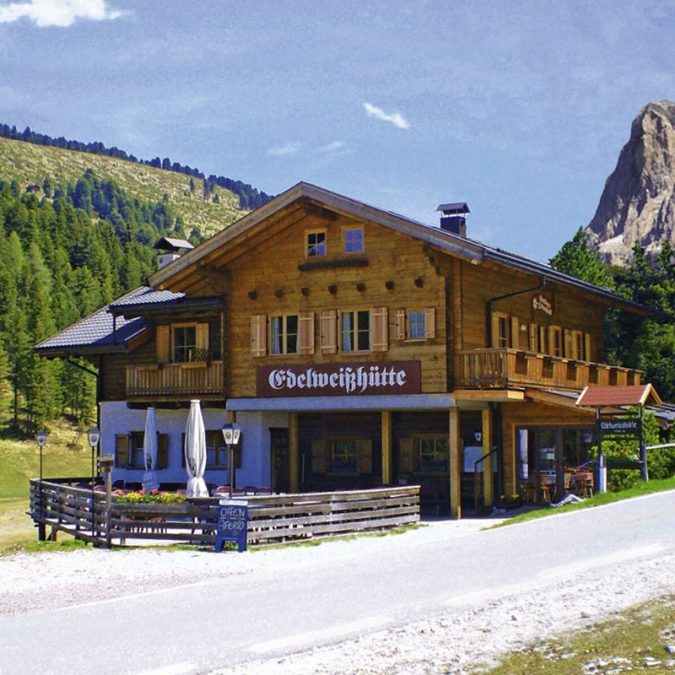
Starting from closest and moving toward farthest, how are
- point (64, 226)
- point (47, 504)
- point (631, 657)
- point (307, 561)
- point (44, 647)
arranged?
→ 1. point (631, 657)
2. point (44, 647)
3. point (307, 561)
4. point (47, 504)
5. point (64, 226)

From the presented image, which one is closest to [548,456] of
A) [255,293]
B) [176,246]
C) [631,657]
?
[255,293]

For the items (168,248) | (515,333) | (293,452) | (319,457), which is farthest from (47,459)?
(515,333)

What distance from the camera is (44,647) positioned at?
11.5 metres

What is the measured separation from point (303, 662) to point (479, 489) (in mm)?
19738

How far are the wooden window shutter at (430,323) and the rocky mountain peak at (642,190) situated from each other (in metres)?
76.0

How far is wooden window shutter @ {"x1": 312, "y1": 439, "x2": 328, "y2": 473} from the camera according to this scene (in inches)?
1323

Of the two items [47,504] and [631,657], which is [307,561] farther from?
[47,504]

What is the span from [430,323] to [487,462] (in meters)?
4.10

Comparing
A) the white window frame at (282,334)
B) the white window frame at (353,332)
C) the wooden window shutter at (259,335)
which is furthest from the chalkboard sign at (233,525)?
the wooden window shutter at (259,335)

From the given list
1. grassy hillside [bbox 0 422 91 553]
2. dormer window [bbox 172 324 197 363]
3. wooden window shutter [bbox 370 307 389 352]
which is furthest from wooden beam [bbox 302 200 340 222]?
grassy hillside [bbox 0 422 91 553]

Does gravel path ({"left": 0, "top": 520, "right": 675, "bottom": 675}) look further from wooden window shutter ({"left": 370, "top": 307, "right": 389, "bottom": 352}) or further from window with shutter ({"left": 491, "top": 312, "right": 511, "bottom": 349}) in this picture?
window with shutter ({"left": 491, "top": 312, "right": 511, "bottom": 349})

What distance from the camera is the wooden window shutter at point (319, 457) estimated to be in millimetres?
33594

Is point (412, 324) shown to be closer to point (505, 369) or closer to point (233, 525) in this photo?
point (505, 369)

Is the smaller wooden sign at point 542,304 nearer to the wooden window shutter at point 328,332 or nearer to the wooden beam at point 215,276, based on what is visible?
the wooden window shutter at point 328,332
